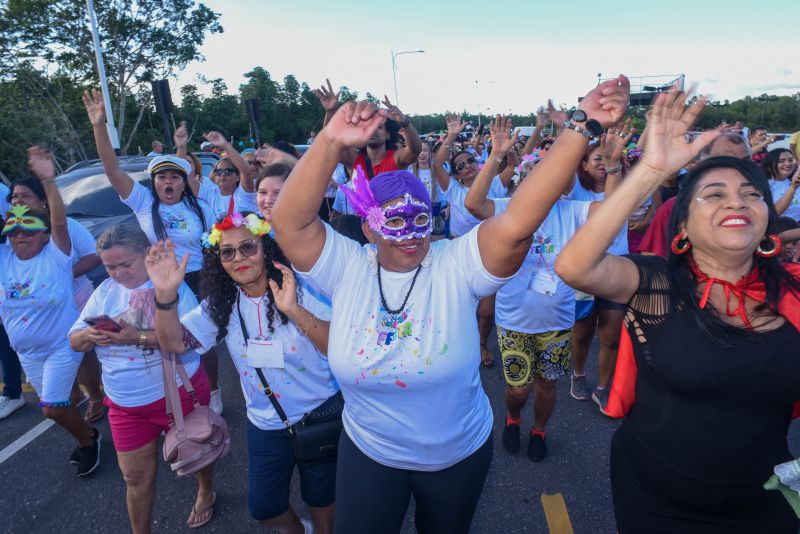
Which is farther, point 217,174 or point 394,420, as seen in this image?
point 217,174

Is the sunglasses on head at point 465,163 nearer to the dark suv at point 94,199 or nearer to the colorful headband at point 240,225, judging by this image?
the colorful headband at point 240,225

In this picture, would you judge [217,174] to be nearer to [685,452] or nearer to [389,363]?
[389,363]

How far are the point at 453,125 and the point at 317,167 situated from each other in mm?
4115

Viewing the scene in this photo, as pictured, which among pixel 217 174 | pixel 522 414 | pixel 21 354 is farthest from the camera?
pixel 217 174

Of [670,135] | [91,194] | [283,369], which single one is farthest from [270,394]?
[91,194]

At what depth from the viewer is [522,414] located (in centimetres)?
404

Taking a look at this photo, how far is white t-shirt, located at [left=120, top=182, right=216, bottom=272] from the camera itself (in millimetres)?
4367

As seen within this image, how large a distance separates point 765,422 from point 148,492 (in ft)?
9.78

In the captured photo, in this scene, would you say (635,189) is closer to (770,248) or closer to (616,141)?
(770,248)

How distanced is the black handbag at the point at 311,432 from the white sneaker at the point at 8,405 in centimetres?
370

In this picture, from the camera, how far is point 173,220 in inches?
173

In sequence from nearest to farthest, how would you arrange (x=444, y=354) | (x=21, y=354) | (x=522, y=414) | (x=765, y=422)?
(x=765, y=422) < (x=444, y=354) < (x=21, y=354) < (x=522, y=414)

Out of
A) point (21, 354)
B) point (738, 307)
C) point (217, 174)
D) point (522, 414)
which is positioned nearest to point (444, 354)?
point (738, 307)

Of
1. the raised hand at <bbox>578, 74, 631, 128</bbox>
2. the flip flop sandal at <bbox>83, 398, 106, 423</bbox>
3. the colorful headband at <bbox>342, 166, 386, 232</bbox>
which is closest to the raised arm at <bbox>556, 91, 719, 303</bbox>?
the raised hand at <bbox>578, 74, 631, 128</bbox>
